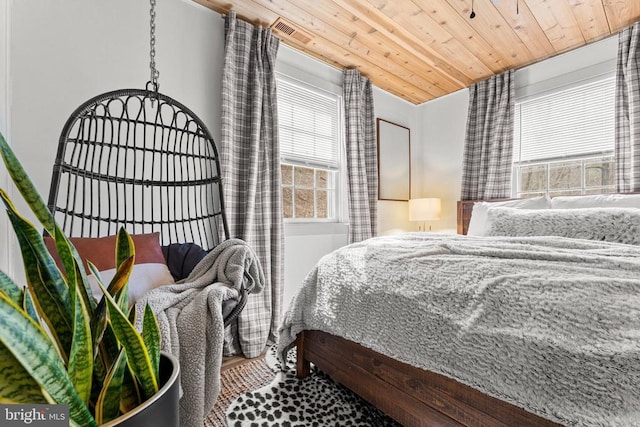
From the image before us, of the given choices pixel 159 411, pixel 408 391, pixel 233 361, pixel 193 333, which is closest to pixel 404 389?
pixel 408 391

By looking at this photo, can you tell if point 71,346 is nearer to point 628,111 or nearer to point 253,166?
point 253,166

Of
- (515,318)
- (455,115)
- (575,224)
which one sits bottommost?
(515,318)

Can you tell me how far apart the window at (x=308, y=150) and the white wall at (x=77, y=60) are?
0.77 m

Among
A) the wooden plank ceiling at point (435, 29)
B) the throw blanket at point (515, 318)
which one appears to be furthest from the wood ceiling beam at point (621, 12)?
the throw blanket at point (515, 318)

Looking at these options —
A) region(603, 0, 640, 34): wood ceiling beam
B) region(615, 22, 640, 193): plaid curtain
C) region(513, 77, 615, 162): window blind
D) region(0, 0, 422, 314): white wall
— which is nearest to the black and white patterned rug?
region(0, 0, 422, 314): white wall

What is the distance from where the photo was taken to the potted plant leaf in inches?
13.1

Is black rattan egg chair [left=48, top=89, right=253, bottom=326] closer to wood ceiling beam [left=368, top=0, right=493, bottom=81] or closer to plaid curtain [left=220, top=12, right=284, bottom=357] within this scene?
plaid curtain [left=220, top=12, right=284, bottom=357]

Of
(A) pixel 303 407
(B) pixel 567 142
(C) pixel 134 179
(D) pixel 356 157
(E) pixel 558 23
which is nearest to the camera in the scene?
(A) pixel 303 407

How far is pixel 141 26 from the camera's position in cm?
194

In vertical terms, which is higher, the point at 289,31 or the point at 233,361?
the point at 289,31

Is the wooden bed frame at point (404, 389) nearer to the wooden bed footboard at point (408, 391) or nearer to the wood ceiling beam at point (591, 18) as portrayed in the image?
the wooden bed footboard at point (408, 391)

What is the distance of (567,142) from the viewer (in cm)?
284

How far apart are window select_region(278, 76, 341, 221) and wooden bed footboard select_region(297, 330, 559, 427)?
4.70ft

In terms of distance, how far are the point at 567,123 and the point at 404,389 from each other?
3045 millimetres
